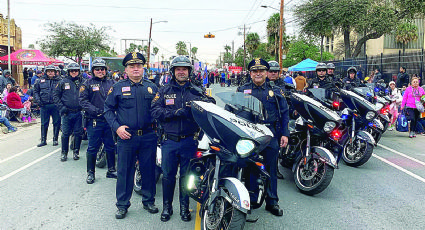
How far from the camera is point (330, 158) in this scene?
499cm

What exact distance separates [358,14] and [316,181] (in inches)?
1016

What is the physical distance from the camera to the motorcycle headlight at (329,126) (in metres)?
5.29

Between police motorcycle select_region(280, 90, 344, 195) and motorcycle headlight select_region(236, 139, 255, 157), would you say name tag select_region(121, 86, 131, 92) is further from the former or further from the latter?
police motorcycle select_region(280, 90, 344, 195)

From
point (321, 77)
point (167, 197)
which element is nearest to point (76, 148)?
point (167, 197)

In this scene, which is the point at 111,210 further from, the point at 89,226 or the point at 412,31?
the point at 412,31

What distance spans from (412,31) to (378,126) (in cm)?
4118

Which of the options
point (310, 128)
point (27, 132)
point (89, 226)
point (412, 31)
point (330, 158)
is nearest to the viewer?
point (89, 226)

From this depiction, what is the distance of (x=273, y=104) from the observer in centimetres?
475

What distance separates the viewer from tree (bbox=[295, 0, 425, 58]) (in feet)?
86.6

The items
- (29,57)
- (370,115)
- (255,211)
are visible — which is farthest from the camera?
(29,57)

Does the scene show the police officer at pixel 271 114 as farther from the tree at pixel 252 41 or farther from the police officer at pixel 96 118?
the tree at pixel 252 41

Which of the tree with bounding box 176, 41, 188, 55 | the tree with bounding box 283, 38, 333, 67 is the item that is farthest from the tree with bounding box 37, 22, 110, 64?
the tree with bounding box 176, 41, 188, 55

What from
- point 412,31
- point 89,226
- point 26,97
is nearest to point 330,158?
point 89,226

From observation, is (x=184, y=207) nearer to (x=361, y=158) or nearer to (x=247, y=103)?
(x=247, y=103)
